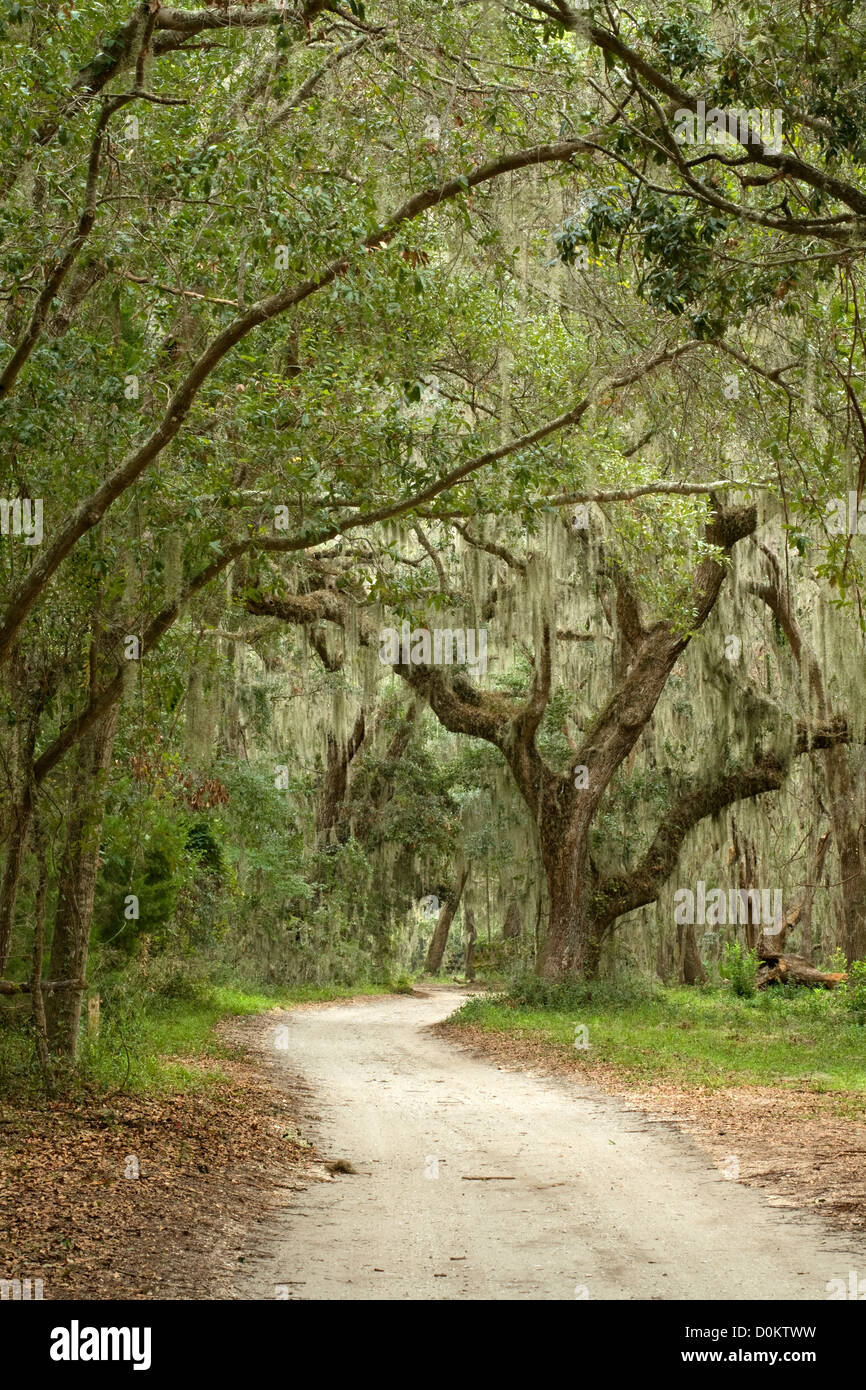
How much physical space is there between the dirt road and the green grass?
1.62 m

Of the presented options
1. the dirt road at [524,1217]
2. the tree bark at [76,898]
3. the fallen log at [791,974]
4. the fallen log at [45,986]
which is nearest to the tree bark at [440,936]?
the fallen log at [791,974]

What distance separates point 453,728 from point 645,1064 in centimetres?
671

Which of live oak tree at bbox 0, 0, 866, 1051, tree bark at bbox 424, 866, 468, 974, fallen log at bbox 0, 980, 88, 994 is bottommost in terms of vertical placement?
tree bark at bbox 424, 866, 468, 974

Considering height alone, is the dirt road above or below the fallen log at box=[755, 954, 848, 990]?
above

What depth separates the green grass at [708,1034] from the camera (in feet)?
32.9

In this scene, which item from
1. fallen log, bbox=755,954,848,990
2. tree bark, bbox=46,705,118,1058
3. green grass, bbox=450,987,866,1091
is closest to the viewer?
tree bark, bbox=46,705,118,1058

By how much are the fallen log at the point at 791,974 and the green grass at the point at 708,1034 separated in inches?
12.4

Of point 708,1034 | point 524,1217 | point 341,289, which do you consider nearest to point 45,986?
point 524,1217

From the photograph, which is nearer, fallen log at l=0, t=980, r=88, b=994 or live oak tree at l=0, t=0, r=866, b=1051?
live oak tree at l=0, t=0, r=866, b=1051

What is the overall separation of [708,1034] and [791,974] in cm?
470

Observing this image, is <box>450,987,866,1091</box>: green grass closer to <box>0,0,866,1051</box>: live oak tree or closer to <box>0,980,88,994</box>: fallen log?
<box>0,980,88,994</box>: fallen log

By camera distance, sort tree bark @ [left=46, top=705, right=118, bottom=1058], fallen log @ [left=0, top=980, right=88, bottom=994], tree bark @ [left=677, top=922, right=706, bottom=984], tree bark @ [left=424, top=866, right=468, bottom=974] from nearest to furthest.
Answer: fallen log @ [left=0, top=980, right=88, bottom=994] → tree bark @ [left=46, top=705, right=118, bottom=1058] → tree bark @ [left=677, top=922, right=706, bottom=984] → tree bark @ [left=424, top=866, right=468, bottom=974]

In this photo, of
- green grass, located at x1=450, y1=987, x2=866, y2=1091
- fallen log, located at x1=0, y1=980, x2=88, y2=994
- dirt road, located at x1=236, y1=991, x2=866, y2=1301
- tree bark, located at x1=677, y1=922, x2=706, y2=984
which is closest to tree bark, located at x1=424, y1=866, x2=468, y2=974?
tree bark, located at x1=677, y1=922, x2=706, y2=984

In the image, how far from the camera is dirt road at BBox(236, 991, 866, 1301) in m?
4.12
